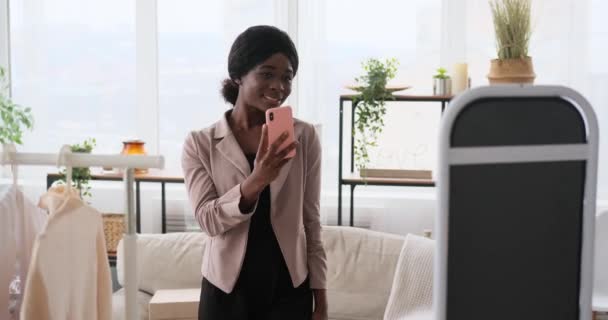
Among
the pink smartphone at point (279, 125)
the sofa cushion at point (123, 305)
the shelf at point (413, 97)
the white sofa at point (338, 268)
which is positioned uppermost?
the shelf at point (413, 97)

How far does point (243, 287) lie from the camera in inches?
73.7

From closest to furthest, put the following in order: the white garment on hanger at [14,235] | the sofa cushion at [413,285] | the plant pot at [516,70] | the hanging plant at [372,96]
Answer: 1. the white garment on hanger at [14,235]
2. the plant pot at [516,70]
3. the sofa cushion at [413,285]
4. the hanging plant at [372,96]

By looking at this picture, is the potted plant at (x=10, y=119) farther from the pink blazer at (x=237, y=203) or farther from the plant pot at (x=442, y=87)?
the pink blazer at (x=237, y=203)

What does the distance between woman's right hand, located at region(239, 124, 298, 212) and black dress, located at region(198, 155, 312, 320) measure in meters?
0.10

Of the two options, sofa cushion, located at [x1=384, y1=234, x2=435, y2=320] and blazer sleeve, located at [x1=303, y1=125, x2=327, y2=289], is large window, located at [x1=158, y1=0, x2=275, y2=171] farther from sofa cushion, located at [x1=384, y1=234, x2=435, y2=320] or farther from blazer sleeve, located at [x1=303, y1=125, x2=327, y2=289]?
blazer sleeve, located at [x1=303, y1=125, x2=327, y2=289]

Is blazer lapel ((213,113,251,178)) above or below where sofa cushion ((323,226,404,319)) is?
above

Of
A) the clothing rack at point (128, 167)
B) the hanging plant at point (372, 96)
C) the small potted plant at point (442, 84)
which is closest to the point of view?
the clothing rack at point (128, 167)

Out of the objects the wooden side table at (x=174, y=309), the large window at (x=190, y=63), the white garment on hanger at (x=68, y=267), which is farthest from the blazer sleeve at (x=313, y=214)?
the large window at (x=190, y=63)

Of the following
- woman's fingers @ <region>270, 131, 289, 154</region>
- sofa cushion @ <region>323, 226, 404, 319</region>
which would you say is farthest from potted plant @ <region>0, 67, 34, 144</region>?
woman's fingers @ <region>270, 131, 289, 154</region>

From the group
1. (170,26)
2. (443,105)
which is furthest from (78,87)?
(443,105)

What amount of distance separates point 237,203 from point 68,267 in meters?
0.40

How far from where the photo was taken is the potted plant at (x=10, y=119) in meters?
4.25

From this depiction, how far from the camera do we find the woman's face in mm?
1891

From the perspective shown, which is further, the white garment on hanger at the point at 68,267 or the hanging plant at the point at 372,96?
the hanging plant at the point at 372,96
